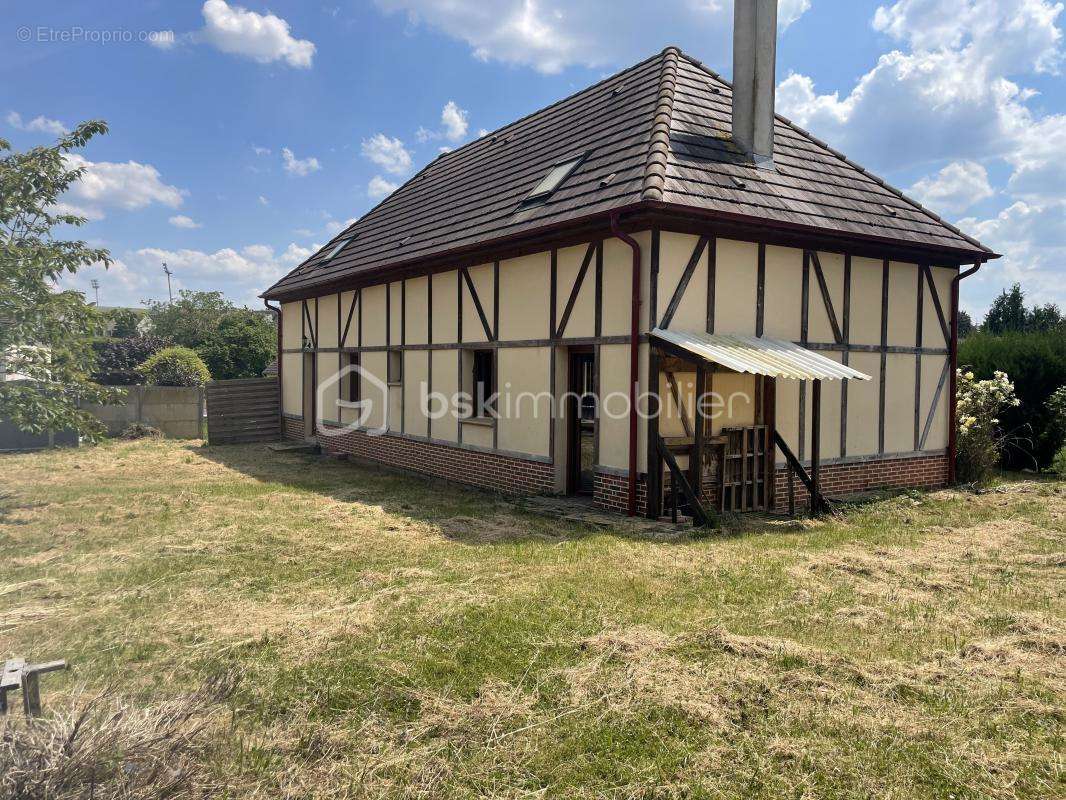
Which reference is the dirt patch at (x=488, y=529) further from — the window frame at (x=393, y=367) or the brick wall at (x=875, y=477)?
the window frame at (x=393, y=367)

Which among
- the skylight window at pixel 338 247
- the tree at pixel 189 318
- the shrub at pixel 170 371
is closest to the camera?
the skylight window at pixel 338 247

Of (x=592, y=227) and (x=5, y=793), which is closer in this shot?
(x=5, y=793)

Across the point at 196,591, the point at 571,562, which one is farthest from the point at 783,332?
the point at 196,591

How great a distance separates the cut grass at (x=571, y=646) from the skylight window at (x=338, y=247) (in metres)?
10.1

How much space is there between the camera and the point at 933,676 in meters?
→ 4.08

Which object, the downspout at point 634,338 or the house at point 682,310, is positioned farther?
the house at point 682,310

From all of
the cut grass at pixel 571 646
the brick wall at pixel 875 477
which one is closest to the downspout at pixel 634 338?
the cut grass at pixel 571 646

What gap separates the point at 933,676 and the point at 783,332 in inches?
237

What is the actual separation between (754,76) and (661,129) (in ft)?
6.14

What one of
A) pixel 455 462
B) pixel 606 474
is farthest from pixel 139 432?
pixel 606 474

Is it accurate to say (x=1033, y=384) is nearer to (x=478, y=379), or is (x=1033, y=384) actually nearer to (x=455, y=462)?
(x=478, y=379)

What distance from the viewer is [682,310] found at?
27.8ft

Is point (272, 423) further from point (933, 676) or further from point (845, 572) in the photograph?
point (933, 676)

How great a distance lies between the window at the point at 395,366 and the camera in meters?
13.7
